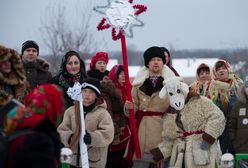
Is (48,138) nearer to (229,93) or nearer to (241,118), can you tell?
(241,118)

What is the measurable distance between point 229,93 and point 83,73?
2066mm

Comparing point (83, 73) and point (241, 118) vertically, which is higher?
point (83, 73)

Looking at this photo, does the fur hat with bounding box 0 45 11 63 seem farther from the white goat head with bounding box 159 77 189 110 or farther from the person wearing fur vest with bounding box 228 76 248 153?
the person wearing fur vest with bounding box 228 76 248 153

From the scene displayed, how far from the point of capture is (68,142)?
7.21m

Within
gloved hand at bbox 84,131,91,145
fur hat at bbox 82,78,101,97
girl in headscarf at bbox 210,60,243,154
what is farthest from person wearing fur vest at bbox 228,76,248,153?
gloved hand at bbox 84,131,91,145

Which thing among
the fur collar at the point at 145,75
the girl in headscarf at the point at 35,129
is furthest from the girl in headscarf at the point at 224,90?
the girl in headscarf at the point at 35,129

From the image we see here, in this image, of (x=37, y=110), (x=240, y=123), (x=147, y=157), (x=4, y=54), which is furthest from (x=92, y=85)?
(x=37, y=110)

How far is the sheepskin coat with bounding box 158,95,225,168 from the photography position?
707 centimetres

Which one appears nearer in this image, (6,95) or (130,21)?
(6,95)

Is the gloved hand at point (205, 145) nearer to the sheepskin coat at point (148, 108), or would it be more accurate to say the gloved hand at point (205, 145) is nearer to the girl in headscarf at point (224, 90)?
the sheepskin coat at point (148, 108)

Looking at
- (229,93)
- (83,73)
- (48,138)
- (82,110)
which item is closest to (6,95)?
(48,138)

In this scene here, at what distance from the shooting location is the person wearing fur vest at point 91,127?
7141 millimetres

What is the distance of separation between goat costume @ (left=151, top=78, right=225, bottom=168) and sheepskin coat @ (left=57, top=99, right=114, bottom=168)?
0.61 metres

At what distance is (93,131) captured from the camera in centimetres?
728
